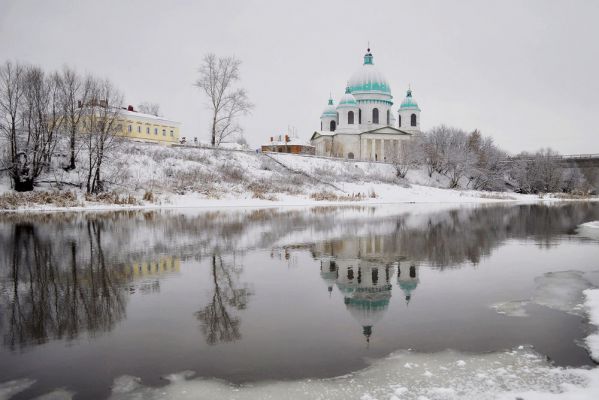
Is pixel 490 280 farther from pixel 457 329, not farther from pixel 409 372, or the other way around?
pixel 409 372

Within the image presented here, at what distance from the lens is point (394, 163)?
78062 millimetres

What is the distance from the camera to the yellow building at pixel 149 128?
6738 centimetres

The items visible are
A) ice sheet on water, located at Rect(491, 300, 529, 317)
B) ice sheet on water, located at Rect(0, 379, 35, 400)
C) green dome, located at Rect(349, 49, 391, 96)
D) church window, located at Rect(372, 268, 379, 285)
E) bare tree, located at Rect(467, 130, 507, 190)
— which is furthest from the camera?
green dome, located at Rect(349, 49, 391, 96)

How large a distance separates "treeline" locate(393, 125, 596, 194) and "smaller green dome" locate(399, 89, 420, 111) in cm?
1447

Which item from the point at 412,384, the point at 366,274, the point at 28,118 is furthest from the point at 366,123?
the point at 412,384

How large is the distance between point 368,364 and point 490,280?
670 cm

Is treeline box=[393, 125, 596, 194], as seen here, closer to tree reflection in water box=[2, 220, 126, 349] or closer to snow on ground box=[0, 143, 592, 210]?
snow on ground box=[0, 143, 592, 210]

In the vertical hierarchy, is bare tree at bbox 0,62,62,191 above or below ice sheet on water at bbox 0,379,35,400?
above

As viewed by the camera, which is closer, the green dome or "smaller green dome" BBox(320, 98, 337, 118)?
the green dome

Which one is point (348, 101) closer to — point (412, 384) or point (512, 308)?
point (512, 308)

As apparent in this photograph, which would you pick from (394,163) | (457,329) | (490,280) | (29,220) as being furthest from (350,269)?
(394,163)

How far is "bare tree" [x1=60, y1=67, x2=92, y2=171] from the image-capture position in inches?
1662

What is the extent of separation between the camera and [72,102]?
42.6 meters

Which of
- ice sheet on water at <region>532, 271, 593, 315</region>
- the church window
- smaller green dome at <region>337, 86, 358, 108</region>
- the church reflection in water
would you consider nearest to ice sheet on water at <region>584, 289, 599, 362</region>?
ice sheet on water at <region>532, 271, 593, 315</region>
